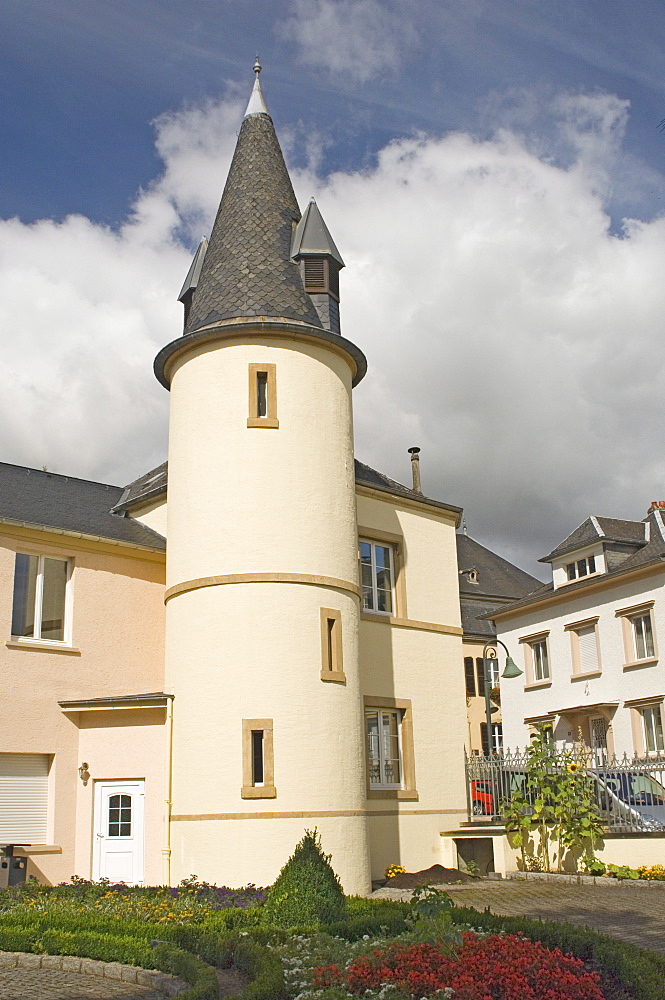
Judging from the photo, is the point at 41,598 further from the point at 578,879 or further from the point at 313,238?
the point at 578,879

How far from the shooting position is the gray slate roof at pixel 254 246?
1845 cm

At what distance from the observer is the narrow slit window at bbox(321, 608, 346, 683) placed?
1645 centimetres

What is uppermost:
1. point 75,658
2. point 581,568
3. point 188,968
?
point 581,568

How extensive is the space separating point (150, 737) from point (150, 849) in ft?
5.86

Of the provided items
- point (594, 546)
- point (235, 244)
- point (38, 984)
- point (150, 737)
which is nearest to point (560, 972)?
point (38, 984)

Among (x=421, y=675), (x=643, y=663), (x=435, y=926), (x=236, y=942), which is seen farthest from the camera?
(x=643, y=663)

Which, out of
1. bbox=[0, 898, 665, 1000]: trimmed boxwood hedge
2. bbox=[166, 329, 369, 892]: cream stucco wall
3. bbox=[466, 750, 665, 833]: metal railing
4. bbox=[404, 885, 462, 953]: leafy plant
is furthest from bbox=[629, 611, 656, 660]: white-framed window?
bbox=[404, 885, 462, 953]: leafy plant

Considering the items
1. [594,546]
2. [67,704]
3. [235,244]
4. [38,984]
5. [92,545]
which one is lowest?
[38,984]

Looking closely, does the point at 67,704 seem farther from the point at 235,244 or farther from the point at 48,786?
the point at 235,244

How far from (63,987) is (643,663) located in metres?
24.7

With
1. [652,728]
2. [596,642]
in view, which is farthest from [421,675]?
[596,642]

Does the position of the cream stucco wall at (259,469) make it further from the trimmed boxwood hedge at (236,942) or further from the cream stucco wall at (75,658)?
the trimmed boxwood hedge at (236,942)

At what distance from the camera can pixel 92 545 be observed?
1895 cm

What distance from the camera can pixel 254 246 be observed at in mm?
19219
